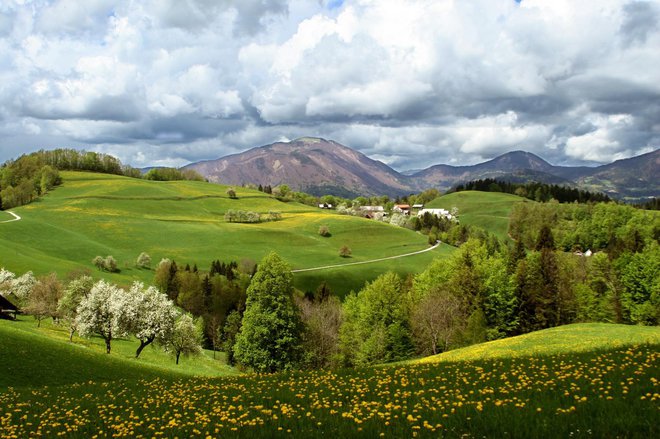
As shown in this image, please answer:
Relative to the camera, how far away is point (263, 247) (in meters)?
162

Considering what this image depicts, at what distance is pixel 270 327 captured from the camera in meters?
55.3

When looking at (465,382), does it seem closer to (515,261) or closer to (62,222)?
(515,261)

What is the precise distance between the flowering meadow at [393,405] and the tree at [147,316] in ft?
122

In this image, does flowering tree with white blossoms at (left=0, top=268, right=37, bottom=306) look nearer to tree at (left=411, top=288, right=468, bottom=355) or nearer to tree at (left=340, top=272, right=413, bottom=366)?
tree at (left=340, top=272, right=413, bottom=366)

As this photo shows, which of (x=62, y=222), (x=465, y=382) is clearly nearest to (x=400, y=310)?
(x=465, y=382)

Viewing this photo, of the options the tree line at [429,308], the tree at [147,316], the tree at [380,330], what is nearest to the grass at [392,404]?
the tree line at [429,308]

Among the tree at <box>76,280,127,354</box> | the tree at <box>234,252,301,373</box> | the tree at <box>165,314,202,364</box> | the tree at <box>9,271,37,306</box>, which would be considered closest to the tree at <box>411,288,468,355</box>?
the tree at <box>234,252,301,373</box>

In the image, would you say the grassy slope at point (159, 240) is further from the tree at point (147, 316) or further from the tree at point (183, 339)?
the tree at point (147, 316)

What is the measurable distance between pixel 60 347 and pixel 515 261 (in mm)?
66969

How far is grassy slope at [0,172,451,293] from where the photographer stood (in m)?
124

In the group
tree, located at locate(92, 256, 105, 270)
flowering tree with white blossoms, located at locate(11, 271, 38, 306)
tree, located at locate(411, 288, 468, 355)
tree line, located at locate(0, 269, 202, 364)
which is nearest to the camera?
tree line, located at locate(0, 269, 202, 364)

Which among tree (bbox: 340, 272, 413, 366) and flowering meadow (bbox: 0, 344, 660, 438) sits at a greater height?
flowering meadow (bbox: 0, 344, 660, 438)

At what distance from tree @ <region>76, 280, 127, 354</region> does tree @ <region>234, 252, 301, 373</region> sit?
15.6 metres

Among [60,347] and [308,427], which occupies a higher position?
[308,427]
